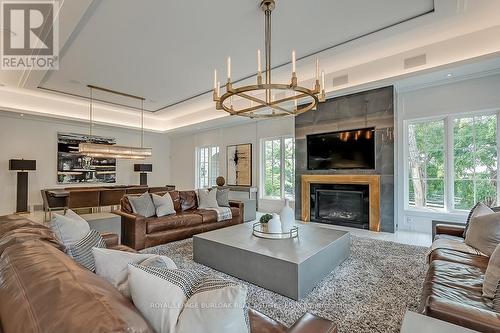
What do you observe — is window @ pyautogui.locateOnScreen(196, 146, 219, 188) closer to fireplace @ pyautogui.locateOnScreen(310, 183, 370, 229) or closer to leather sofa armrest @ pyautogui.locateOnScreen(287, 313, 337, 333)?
fireplace @ pyautogui.locateOnScreen(310, 183, 370, 229)

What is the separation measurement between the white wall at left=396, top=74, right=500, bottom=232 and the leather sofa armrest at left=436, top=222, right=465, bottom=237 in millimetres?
1908

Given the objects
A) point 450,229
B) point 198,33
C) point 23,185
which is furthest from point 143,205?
point 23,185

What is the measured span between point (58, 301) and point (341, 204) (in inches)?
216

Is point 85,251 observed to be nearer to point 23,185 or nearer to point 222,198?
point 222,198

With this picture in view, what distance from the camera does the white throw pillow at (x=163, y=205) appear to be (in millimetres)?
4266

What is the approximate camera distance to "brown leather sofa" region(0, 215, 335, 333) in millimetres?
621

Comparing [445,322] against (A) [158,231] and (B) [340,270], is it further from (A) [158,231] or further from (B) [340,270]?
(A) [158,231]

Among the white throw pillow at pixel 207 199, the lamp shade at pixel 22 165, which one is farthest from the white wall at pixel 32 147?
the white throw pillow at pixel 207 199

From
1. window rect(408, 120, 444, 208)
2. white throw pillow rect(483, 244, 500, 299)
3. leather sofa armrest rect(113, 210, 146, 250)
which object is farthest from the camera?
window rect(408, 120, 444, 208)

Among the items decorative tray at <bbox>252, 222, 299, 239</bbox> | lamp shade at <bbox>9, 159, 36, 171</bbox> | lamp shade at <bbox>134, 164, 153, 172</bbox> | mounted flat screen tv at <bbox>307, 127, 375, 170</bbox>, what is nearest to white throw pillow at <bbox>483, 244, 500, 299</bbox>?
decorative tray at <bbox>252, 222, 299, 239</bbox>

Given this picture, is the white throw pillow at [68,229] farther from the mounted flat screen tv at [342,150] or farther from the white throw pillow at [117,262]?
the mounted flat screen tv at [342,150]

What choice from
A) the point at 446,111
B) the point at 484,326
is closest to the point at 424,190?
the point at 446,111

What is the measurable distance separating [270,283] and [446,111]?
4572 millimetres

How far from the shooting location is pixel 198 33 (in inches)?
138
